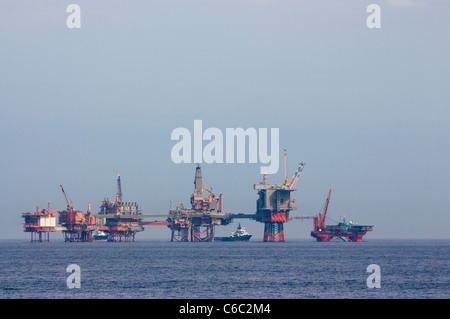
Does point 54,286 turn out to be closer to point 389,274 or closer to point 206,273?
point 206,273

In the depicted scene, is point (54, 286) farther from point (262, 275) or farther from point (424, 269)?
point (424, 269)

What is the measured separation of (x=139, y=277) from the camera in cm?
9375

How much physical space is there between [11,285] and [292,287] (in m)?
31.5

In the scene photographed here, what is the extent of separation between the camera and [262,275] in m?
96.9

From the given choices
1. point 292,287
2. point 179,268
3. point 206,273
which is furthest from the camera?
point 179,268
